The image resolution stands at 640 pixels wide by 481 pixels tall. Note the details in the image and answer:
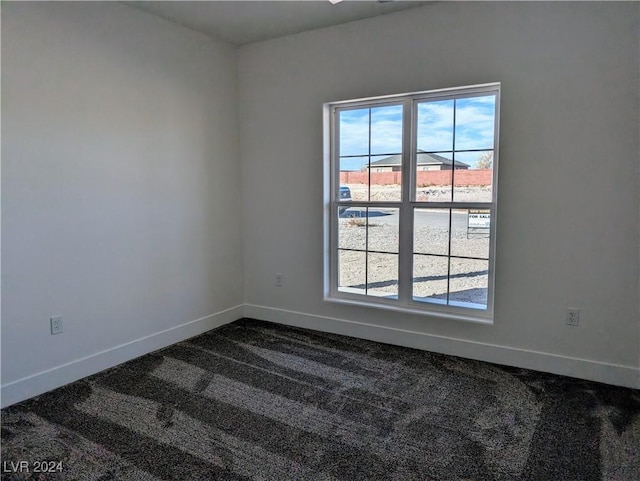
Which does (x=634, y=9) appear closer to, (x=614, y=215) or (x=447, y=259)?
(x=614, y=215)

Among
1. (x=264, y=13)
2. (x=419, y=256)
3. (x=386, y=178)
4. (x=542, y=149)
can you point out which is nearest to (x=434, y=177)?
(x=386, y=178)

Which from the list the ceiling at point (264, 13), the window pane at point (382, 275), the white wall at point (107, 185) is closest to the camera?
the white wall at point (107, 185)

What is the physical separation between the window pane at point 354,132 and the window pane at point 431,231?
752mm

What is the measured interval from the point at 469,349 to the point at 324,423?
1459 millimetres

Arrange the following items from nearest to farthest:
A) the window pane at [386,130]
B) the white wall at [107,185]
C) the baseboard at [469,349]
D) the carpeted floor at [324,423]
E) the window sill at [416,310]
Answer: the carpeted floor at [324,423], the white wall at [107,185], the baseboard at [469,349], the window sill at [416,310], the window pane at [386,130]

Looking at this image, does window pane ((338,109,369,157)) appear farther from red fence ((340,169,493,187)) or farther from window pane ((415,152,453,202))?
window pane ((415,152,453,202))

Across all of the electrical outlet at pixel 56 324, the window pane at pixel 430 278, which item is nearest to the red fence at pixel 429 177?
the window pane at pixel 430 278

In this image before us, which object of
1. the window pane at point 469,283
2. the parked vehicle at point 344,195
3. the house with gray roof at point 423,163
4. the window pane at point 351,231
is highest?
the house with gray roof at point 423,163

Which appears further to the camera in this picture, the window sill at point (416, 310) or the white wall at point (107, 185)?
the window sill at point (416, 310)

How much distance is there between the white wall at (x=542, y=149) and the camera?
9.11 ft

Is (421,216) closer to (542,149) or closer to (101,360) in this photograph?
(542,149)

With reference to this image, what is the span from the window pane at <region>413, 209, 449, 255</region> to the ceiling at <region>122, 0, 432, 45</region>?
1593 millimetres

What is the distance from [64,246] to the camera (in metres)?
2.89

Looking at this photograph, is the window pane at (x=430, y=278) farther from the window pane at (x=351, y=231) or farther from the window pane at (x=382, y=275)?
the window pane at (x=351, y=231)
